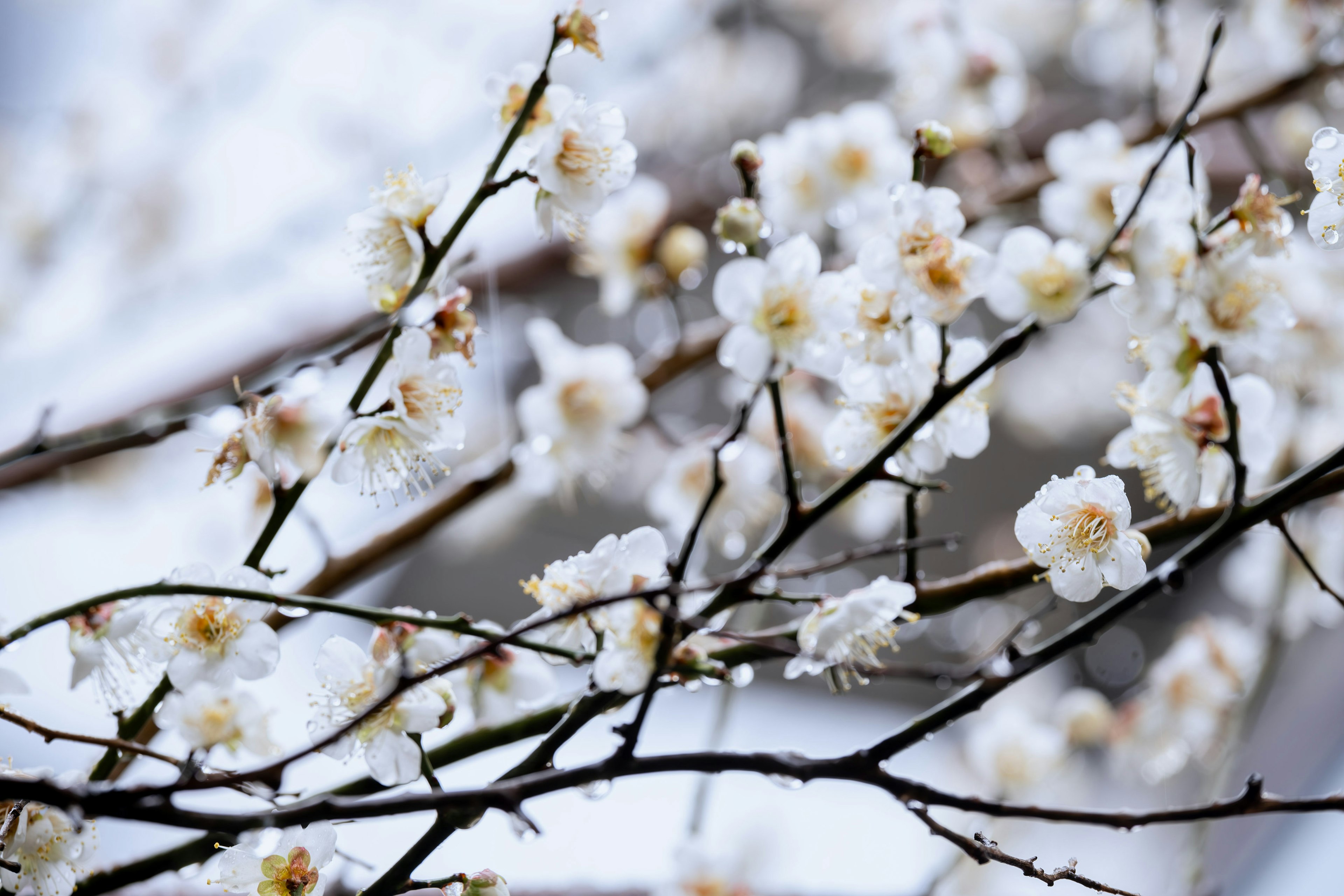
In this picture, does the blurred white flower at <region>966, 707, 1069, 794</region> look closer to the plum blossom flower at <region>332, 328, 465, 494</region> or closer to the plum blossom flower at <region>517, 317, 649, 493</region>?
the plum blossom flower at <region>517, 317, 649, 493</region>

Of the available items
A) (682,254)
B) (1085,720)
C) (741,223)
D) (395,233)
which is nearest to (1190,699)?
(1085,720)

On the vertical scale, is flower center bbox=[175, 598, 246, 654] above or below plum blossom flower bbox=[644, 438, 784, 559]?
below

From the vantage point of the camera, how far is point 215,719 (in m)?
0.41

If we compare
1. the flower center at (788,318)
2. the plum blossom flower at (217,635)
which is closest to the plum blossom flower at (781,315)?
the flower center at (788,318)

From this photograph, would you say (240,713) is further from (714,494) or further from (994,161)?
(994,161)

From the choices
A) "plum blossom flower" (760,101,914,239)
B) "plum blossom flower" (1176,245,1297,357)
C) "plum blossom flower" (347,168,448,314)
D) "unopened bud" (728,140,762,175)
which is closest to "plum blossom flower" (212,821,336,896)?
"plum blossom flower" (347,168,448,314)

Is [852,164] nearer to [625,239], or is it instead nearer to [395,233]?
[625,239]

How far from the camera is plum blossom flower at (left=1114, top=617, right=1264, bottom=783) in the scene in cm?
88

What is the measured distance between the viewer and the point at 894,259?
0.41m

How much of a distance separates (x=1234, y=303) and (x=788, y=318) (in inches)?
8.0

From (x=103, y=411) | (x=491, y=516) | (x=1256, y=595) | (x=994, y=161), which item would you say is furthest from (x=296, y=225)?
(x=1256, y=595)

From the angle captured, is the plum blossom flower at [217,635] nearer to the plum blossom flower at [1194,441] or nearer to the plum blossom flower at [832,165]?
the plum blossom flower at [1194,441]

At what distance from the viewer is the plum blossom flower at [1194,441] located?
41cm

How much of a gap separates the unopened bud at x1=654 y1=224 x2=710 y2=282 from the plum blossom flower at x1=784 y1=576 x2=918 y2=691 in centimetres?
44
